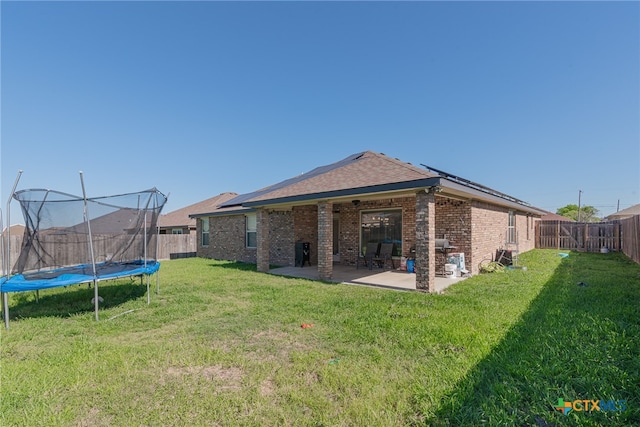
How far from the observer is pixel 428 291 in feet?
21.1

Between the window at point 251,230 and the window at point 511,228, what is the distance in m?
11.5

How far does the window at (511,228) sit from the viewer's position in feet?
40.9

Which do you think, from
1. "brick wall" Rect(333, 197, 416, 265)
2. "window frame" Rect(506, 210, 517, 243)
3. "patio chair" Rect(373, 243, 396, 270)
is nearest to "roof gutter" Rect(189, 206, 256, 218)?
"brick wall" Rect(333, 197, 416, 265)

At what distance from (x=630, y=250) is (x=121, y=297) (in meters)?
18.6

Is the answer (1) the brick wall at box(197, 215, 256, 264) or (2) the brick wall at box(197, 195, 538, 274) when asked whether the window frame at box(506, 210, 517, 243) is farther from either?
(1) the brick wall at box(197, 215, 256, 264)

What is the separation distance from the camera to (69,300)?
250 inches

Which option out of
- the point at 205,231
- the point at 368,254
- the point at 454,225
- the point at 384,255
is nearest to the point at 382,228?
the point at 384,255

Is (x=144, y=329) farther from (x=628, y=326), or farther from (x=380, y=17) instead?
(x=380, y=17)

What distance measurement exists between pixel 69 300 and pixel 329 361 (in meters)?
6.61

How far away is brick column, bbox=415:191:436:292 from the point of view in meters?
6.39

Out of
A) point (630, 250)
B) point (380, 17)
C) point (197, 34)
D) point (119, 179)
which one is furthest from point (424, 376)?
point (119, 179)

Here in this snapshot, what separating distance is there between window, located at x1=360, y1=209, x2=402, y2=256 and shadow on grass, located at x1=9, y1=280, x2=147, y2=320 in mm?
7387

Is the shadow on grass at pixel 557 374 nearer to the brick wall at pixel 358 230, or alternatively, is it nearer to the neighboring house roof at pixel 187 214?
the brick wall at pixel 358 230

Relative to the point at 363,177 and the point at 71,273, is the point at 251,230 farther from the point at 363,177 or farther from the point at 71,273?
the point at 71,273
